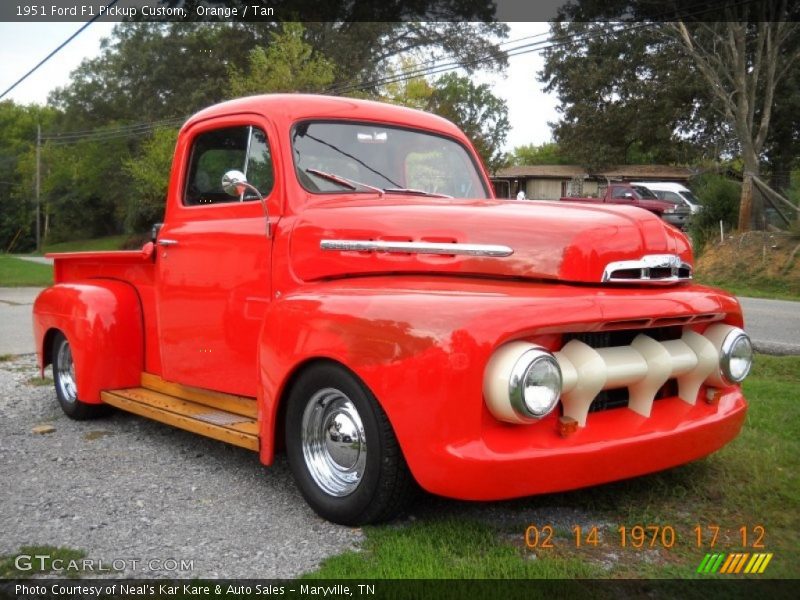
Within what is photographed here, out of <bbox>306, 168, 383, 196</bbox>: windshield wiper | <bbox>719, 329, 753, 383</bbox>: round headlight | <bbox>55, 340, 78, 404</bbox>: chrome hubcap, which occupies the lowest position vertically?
<bbox>55, 340, 78, 404</bbox>: chrome hubcap

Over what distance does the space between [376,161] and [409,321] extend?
1512mm

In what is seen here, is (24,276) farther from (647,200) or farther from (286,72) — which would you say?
(647,200)

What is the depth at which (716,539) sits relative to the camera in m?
3.10

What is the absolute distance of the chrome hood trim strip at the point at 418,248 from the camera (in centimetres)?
317

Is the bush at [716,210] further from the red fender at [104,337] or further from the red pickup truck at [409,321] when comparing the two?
the red fender at [104,337]

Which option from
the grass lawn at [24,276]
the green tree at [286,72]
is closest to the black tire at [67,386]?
the grass lawn at [24,276]

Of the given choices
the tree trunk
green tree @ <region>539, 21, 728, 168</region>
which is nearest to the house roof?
green tree @ <region>539, 21, 728, 168</region>

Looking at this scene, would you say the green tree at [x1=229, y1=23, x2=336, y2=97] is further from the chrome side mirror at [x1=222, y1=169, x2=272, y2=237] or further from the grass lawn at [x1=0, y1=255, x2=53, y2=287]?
the chrome side mirror at [x1=222, y1=169, x2=272, y2=237]

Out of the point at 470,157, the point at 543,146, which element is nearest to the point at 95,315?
the point at 470,157

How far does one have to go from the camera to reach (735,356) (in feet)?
11.4

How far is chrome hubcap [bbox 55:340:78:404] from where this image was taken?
5285 millimetres

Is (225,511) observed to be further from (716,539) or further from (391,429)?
(716,539)

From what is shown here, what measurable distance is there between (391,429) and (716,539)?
1366 mm

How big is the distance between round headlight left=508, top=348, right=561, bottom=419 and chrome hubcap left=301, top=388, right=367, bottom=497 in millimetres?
710
